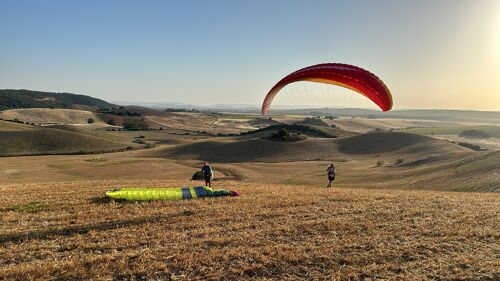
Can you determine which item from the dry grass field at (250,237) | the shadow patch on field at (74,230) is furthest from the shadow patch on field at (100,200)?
the shadow patch on field at (74,230)

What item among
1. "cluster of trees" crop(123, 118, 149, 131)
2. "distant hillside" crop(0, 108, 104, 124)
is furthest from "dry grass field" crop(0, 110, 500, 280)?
"distant hillside" crop(0, 108, 104, 124)

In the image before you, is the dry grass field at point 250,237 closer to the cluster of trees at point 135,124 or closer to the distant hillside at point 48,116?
the cluster of trees at point 135,124

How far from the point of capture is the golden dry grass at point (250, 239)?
1045 cm

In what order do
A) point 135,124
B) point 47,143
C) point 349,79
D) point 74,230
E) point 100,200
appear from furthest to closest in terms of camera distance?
point 135,124
point 47,143
point 349,79
point 100,200
point 74,230

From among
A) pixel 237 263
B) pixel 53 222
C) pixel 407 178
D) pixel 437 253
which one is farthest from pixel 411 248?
pixel 407 178

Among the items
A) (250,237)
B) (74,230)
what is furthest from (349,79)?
(74,230)

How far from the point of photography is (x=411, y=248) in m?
12.1

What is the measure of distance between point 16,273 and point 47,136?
104596 mm

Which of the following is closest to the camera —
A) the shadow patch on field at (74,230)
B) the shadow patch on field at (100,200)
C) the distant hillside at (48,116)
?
the shadow patch on field at (74,230)

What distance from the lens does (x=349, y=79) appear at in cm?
2347

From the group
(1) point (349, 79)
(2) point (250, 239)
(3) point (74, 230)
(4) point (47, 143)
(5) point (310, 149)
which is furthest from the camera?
(4) point (47, 143)

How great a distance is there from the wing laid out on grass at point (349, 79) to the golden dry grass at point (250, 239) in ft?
20.0

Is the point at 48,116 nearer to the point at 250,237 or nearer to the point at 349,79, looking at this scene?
the point at 349,79

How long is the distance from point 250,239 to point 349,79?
43.8 feet
